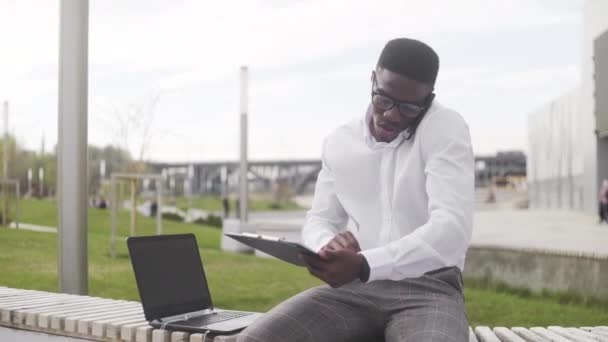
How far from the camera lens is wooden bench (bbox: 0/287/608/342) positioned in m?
3.42

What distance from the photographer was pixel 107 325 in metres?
3.61

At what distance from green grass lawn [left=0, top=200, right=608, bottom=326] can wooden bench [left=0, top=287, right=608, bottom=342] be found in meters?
4.20

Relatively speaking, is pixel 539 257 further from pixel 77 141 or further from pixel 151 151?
pixel 151 151

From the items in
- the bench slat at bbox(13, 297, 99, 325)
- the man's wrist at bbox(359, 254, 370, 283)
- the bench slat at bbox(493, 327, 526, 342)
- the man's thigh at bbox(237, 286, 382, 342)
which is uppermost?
the man's wrist at bbox(359, 254, 370, 283)

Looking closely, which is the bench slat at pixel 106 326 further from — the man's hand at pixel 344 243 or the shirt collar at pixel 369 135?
the shirt collar at pixel 369 135

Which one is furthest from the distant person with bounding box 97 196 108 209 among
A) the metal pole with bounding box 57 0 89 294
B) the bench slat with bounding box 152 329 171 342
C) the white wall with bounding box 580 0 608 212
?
the bench slat with bounding box 152 329 171 342

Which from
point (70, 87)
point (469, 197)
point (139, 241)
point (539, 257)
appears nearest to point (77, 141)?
point (70, 87)

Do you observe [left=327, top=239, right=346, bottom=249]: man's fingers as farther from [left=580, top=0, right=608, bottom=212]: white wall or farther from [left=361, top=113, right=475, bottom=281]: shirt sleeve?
[left=580, top=0, right=608, bottom=212]: white wall

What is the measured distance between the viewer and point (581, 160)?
36875 mm

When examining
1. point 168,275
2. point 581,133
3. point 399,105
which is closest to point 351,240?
point 399,105

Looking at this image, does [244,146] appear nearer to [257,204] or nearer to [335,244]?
[335,244]

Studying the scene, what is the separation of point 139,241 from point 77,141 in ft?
7.07

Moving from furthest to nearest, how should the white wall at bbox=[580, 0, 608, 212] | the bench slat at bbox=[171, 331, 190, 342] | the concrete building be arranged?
1. the white wall at bbox=[580, 0, 608, 212]
2. the concrete building
3. the bench slat at bbox=[171, 331, 190, 342]

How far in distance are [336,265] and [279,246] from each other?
20 cm
